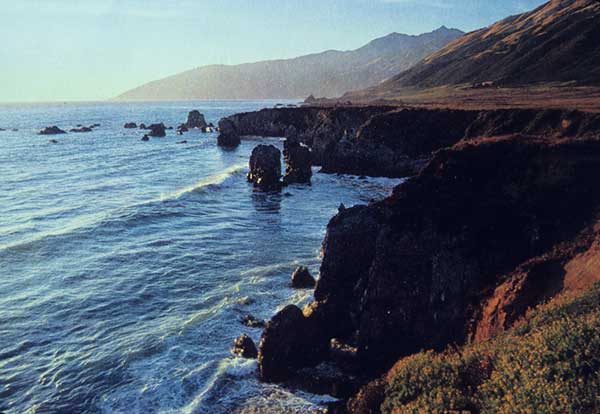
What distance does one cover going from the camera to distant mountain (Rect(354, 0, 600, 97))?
334 ft

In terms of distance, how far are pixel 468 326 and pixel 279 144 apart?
313ft

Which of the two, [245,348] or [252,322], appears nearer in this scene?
[245,348]

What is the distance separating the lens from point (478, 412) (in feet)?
39.9

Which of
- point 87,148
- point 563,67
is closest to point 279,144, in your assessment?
point 87,148

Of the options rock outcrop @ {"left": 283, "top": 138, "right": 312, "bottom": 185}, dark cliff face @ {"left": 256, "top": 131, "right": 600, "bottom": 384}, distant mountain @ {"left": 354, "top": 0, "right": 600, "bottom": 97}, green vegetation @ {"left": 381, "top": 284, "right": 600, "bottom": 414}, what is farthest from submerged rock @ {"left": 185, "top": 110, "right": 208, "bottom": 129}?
green vegetation @ {"left": 381, "top": 284, "right": 600, "bottom": 414}

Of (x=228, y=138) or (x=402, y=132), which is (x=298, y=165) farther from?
(x=228, y=138)

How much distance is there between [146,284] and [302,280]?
10.6m

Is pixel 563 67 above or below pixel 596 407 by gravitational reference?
above

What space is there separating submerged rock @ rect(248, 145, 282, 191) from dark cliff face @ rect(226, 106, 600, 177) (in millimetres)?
13757

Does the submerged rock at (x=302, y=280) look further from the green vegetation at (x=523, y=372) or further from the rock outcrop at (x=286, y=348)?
the green vegetation at (x=523, y=372)

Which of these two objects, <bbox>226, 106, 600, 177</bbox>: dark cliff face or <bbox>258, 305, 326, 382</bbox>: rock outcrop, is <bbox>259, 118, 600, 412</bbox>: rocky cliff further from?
<bbox>226, 106, 600, 177</bbox>: dark cliff face

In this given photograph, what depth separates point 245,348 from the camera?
74.1 ft

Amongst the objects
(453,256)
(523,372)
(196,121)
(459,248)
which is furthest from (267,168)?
(196,121)

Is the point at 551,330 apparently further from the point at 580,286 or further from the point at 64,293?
the point at 64,293
